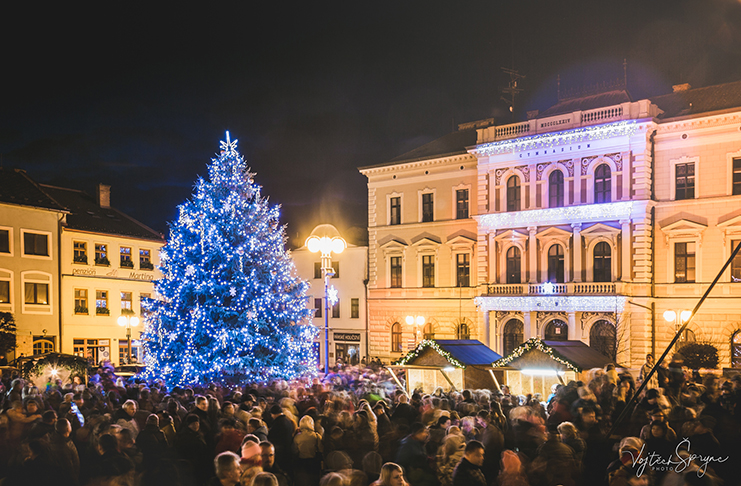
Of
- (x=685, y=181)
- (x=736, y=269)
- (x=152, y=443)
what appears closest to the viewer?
(x=152, y=443)

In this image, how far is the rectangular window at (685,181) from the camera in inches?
1373

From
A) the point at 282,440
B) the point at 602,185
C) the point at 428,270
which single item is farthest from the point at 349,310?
the point at 282,440

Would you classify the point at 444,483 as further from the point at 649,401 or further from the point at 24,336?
the point at 24,336

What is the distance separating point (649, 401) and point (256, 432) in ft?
18.8

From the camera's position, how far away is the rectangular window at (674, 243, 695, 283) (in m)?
34.8

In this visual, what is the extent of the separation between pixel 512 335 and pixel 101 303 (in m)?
24.9

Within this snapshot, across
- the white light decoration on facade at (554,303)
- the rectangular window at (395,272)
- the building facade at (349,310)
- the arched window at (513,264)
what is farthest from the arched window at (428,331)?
the arched window at (513,264)

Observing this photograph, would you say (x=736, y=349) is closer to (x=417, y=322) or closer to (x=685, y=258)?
(x=685, y=258)

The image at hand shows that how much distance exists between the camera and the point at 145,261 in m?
47.8

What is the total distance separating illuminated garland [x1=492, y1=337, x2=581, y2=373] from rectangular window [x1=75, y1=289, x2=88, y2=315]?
30696mm

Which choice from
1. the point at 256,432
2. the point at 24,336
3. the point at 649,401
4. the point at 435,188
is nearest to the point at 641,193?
the point at 435,188

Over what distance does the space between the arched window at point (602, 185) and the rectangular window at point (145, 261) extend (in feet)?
92.7

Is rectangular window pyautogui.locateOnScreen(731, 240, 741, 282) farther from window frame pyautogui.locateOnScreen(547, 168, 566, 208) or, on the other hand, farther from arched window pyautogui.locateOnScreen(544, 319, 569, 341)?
window frame pyautogui.locateOnScreen(547, 168, 566, 208)

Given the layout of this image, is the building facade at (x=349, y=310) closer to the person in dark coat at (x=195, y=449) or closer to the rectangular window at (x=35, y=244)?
the rectangular window at (x=35, y=244)
